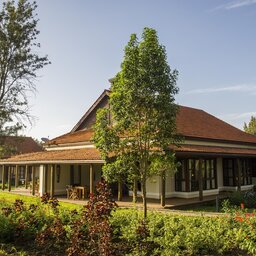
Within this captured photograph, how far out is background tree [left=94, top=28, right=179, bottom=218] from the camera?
37.9 ft

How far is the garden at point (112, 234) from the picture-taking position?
7.24 m

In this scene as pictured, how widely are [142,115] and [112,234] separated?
4.49 m

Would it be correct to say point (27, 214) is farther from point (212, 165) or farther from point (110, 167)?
point (212, 165)

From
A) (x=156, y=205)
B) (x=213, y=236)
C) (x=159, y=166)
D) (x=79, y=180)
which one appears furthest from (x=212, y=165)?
(x=213, y=236)

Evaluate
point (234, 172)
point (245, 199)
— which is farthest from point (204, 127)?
point (245, 199)

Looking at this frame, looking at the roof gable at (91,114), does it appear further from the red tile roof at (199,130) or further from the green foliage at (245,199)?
the green foliage at (245,199)

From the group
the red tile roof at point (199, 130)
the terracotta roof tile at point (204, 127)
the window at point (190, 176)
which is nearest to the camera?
the window at point (190, 176)

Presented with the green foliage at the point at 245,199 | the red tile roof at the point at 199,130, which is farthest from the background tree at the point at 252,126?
the green foliage at the point at 245,199

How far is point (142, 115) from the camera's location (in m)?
11.9

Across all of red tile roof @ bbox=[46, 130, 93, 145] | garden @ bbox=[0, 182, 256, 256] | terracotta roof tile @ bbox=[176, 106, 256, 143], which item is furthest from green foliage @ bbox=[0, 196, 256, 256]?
red tile roof @ bbox=[46, 130, 93, 145]

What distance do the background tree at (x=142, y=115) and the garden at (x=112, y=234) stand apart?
2.03 meters

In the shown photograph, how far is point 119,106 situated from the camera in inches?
467

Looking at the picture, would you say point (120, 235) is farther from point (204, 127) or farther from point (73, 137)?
point (73, 137)

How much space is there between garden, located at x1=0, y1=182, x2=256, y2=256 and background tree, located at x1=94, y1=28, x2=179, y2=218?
2027mm
